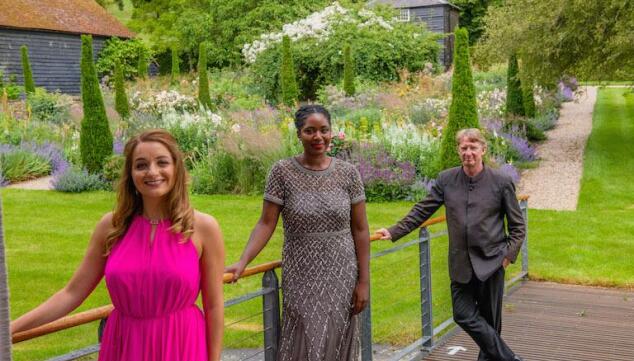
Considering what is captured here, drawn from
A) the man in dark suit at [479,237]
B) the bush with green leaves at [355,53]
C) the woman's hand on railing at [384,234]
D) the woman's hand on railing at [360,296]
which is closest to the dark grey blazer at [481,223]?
the man in dark suit at [479,237]

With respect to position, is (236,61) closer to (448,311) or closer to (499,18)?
(499,18)

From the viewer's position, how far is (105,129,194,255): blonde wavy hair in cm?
243

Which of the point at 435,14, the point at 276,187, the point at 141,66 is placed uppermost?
the point at 435,14

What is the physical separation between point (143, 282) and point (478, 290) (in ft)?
9.46

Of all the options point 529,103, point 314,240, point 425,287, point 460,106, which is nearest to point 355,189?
point 314,240

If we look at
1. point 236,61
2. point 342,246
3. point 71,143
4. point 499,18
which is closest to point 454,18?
point 236,61

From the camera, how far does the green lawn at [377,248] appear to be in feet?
23.5

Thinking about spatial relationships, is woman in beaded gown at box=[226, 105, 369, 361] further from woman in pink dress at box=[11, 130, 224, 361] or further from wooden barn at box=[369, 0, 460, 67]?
wooden barn at box=[369, 0, 460, 67]

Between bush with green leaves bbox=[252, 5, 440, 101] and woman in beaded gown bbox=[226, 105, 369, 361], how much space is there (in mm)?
22284

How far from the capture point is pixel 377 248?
10.5m

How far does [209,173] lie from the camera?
596 inches

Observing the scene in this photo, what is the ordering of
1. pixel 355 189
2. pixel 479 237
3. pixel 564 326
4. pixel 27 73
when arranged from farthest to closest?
1. pixel 27 73
2. pixel 564 326
3. pixel 479 237
4. pixel 355 189

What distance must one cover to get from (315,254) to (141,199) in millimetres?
1136

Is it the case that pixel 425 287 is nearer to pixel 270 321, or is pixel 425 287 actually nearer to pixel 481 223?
pixel 481 223
